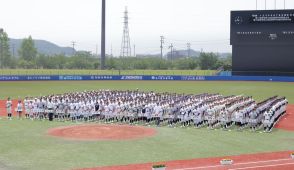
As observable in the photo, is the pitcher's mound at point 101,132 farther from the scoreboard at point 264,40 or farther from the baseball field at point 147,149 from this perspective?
the scoreboard at point 264,40

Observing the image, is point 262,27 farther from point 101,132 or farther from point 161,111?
point 101,132

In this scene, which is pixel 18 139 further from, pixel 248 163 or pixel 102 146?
pixel 248 163

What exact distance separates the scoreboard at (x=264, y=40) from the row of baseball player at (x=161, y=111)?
102 feet

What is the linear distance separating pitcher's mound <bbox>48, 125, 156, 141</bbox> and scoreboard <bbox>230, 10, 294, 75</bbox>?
39571 mm

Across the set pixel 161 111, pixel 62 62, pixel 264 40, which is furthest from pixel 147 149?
pixel 62 62

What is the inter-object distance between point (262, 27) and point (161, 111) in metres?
38.1

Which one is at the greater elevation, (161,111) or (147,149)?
(161,111)

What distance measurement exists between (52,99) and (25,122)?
3.08 m

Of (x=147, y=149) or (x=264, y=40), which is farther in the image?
(x=264, y=40)

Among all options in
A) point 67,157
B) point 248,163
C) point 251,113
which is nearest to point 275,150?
point 248,163

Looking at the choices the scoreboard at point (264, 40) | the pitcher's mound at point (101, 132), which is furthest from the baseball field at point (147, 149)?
the scoreboard at point (264, 40)

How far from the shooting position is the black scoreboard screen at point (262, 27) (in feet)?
201

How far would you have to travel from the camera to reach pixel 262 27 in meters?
62.2

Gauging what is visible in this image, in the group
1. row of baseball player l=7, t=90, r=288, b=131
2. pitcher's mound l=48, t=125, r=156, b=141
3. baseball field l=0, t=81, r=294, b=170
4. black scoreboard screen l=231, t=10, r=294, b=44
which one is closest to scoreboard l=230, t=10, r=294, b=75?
black scoreboard screen l=231, t=10, r=294, b=44
